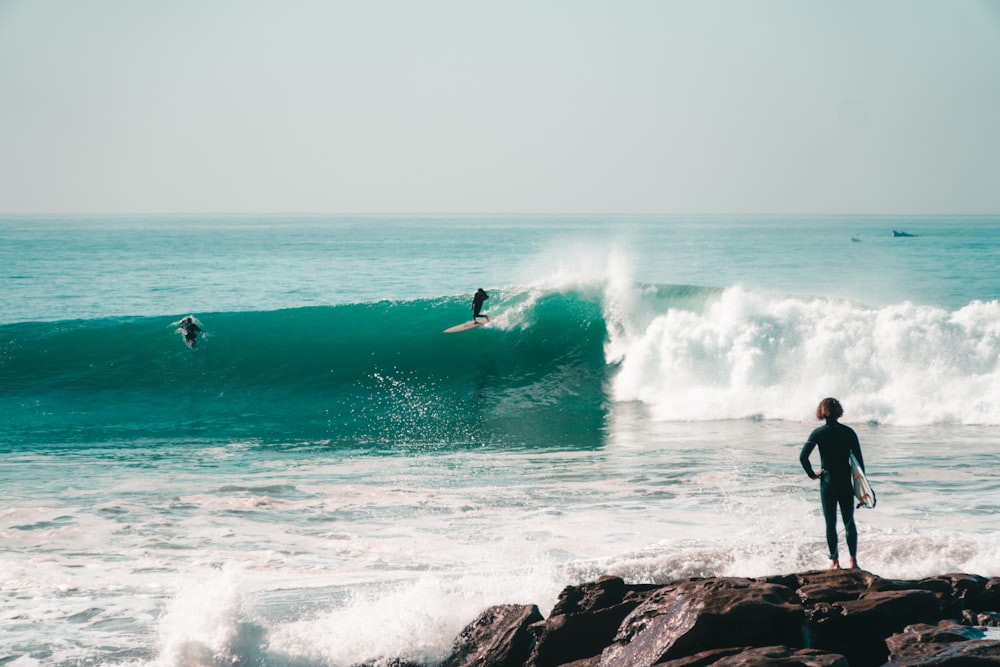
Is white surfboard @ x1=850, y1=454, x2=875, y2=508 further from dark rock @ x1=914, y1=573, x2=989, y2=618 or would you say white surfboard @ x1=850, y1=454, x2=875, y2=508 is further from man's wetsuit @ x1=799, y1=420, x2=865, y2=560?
dark rock @ x1=914, y1=573, x2=989, y2=618

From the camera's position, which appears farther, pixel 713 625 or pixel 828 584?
pixel 828 584

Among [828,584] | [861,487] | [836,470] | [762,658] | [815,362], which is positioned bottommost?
[815,362]

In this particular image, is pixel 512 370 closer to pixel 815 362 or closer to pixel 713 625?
pixel 815 362

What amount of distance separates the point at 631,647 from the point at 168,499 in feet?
23.1

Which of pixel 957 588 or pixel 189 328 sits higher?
pixel 189 328

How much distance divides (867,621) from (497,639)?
7.63ft

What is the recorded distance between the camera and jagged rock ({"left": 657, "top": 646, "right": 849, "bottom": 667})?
4758 mm

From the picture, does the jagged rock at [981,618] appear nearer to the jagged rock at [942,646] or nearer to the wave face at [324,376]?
the jagged rock at [942,646]

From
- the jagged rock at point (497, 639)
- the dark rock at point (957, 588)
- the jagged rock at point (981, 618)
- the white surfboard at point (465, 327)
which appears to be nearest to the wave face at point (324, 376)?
the white surfboard at point (465, 327)

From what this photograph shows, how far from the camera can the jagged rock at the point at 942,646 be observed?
480cm

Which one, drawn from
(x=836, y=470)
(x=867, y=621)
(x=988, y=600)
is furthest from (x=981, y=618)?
(x=836, y=470)

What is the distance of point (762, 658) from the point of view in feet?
15.9

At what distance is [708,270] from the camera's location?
168ft

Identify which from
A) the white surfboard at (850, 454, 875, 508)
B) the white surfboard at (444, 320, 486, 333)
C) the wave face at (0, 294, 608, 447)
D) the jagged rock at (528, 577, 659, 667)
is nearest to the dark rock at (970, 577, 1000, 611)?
the white surfboard at (850, 454, 875, 508)
